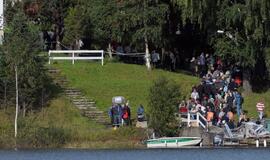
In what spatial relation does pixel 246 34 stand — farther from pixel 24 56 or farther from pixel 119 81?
pixel 24 56

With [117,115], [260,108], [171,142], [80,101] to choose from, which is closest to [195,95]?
[260,108]

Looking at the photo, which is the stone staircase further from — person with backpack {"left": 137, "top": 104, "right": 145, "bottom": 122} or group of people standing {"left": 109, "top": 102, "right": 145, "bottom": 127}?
person with backpack {"left": 137, "top": 104, "right": 145, "bottom": 122}

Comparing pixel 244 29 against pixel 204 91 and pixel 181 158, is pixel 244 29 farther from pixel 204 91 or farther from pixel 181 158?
pixel 181 158

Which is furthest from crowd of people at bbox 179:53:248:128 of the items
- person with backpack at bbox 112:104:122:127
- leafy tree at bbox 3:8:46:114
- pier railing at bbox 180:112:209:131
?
leafy tree at bbox 3:8:46:114

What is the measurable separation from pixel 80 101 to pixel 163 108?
8272 millimetres

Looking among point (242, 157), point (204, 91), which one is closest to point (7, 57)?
point (204, 91)

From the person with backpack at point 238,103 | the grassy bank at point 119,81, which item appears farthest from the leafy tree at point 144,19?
the person with backpack at point 238,103

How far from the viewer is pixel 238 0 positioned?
235ft

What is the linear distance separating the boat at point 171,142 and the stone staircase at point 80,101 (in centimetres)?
533

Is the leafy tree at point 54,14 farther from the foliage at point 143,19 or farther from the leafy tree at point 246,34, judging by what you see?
the leafy tree at point 246,34

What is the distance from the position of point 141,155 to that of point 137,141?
5512 mm

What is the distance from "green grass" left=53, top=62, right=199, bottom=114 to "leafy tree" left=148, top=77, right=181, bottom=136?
6570mm

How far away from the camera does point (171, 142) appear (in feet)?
187

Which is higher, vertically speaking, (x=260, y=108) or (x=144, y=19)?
(x=144, y=19)
